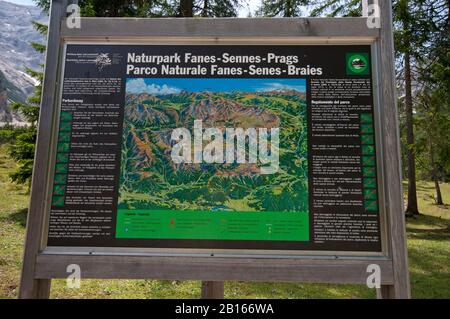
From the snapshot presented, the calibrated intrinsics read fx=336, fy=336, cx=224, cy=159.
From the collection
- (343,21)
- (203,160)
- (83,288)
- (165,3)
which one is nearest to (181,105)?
(203,160)

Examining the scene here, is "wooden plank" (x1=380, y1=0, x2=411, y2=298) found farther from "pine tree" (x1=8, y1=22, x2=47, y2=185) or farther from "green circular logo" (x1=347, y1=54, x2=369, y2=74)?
"pine tree" (x1=8, y1=22, x2=47, y2=185)

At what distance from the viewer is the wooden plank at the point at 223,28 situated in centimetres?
312

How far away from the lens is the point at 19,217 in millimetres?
12508

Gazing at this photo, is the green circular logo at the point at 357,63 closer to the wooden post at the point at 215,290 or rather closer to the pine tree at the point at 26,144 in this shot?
the wooden post at the point at 215,290

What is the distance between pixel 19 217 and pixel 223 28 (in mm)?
12529

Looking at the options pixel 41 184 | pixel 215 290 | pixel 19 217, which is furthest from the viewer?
pixel 19 217

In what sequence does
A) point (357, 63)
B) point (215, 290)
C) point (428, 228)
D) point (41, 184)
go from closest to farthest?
point (41, 184) → point (357, 63) → point (215, 290) → point (428, 228)

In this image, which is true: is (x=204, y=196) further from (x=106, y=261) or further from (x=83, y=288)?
(x=83, y=288)

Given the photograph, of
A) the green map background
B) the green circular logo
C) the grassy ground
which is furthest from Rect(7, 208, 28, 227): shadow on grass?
the green circular logo

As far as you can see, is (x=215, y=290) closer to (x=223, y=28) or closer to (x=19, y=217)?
(x=223, y=28)

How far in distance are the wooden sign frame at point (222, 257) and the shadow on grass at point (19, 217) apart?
1006 cm

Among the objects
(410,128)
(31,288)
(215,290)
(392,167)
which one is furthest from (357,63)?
(410,128)

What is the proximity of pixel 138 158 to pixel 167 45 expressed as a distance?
1.10m

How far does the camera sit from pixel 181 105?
3.11m
